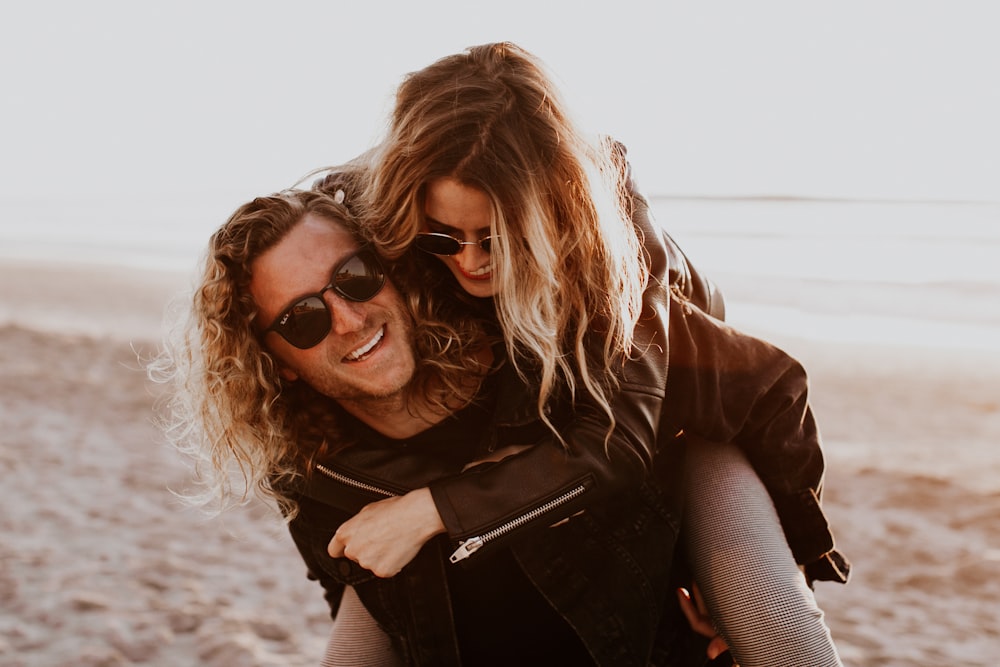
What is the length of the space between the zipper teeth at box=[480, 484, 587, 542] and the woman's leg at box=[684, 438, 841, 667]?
43 cm

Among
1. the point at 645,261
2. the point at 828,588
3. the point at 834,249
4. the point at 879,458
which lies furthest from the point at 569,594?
the point at 834,249

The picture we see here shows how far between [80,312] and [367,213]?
34.2ft

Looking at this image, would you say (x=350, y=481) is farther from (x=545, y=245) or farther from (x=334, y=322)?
(x=545, y=245)

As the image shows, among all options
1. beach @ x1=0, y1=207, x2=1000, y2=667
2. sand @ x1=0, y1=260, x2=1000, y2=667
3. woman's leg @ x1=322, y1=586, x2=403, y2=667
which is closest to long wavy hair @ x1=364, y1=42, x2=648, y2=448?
woman's leg @ x1=322, y1=586, x2=403, y2=667

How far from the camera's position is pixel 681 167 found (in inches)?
569

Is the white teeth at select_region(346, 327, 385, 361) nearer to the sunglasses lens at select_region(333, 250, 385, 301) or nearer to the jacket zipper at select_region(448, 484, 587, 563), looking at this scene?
the sunglasses lens at select_region(333, 250, 385, 301)

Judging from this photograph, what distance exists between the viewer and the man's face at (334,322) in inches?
104

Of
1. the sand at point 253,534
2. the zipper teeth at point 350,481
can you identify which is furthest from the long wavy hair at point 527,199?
the sand at point 253,534

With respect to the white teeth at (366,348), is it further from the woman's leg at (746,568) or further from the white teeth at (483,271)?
the woman's leg at (746,568)

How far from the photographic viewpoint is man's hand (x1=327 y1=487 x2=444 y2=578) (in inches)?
94.3

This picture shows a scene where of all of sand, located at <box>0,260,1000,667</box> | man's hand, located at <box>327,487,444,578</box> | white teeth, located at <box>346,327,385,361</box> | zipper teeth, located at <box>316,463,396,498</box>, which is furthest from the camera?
sand, located at <box>0,260,1000,667</box>

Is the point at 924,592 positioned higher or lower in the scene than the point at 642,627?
lower

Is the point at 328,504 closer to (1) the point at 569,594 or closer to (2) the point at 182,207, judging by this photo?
(1) the point at 569,594

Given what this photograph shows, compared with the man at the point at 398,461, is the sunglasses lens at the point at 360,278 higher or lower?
higher
